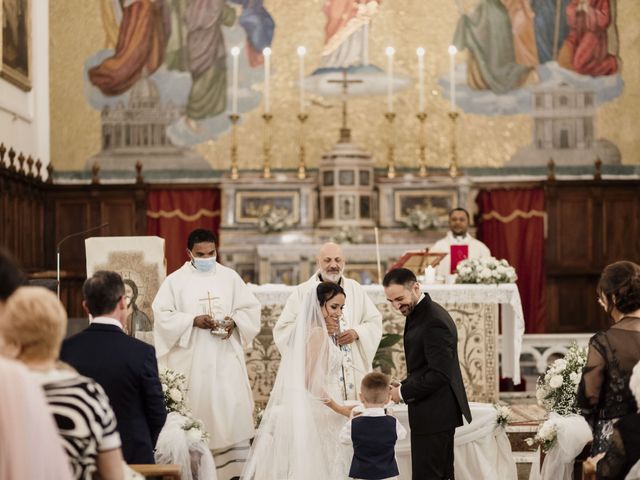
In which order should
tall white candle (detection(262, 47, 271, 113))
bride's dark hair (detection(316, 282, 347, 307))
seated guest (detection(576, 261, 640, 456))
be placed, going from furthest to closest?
tall white candle (detection(262, 47, 271, 113)) → bride's dark hair (detection(316, 282, 347, 307)) → seated guest (detection(576, 261, 640, 456))


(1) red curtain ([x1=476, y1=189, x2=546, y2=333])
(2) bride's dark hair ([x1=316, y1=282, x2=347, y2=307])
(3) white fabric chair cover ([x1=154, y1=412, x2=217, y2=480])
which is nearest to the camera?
(3) white fabric chair cover ([x1=154, y1=412, x2=217, y2=480])

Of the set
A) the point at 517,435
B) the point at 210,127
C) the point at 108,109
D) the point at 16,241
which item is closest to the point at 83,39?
the point at 108,109

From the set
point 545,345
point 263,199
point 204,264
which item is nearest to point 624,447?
point 204,264

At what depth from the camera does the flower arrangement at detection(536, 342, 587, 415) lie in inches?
283

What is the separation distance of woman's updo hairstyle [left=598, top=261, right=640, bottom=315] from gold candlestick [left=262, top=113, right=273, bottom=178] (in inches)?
373

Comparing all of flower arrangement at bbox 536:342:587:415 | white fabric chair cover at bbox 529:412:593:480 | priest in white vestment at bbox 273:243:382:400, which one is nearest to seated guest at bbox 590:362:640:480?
white fabric chair cover at bbox 529:412:593:480

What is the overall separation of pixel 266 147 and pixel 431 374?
9117 millimetres

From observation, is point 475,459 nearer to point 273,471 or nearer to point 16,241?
point 273,471

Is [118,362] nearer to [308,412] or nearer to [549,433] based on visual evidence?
[308,412]

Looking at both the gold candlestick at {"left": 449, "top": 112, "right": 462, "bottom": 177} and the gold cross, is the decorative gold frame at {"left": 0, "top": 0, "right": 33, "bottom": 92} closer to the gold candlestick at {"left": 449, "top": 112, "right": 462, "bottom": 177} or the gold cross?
the gold cross

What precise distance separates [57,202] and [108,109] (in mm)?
1631

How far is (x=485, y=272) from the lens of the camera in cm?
1033

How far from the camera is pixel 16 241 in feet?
46.5

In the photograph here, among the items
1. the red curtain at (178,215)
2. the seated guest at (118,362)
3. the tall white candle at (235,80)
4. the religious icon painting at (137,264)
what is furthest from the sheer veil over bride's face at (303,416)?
the red curtain at (178,215)
